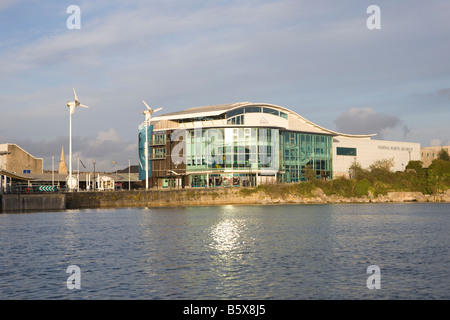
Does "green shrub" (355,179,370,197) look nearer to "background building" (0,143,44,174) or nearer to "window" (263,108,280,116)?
"window" (263,108,280,116)

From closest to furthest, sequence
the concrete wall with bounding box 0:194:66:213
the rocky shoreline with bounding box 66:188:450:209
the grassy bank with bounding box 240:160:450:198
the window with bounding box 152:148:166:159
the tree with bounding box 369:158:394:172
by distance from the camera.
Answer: the concrete wall with bounding box 0:194:66:213, the rocky shoreline with bounding box 66:188:450:209, the grassy bank with bounding box 240:160:450:198, the window with bounding box 152:148:166:159, the tree with bounding box 369:158:394:172

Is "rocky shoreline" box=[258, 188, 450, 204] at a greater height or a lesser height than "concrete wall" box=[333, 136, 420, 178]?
lesser

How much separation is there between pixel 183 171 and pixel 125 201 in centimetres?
2153

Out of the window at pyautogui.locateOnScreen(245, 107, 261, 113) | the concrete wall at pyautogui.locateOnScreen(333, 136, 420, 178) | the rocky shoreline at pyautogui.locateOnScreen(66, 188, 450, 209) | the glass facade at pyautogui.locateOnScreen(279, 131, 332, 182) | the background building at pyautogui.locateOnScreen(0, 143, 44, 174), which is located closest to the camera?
the rocky shoreline at pyautogui.locateOnScreen(66, 188, 450, 209)

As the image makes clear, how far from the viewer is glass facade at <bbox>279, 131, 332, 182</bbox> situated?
→ 491ft

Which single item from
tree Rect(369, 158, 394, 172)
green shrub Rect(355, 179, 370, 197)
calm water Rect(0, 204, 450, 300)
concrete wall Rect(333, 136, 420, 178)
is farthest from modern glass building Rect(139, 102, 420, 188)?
calm water Rect(0, 204, 450, 300)

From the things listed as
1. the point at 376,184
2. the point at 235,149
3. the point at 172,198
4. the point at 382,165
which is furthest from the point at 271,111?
the point at 382,165

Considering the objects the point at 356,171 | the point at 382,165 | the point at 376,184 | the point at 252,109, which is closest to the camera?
the point at 252,109

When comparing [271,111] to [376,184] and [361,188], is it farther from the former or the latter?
[376,184]

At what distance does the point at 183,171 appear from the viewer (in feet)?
489

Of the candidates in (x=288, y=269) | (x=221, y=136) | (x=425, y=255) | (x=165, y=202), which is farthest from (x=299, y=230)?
(x=221, y=136)

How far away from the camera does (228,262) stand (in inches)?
1577

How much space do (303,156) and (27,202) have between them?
244 feet

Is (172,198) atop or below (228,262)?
atop
